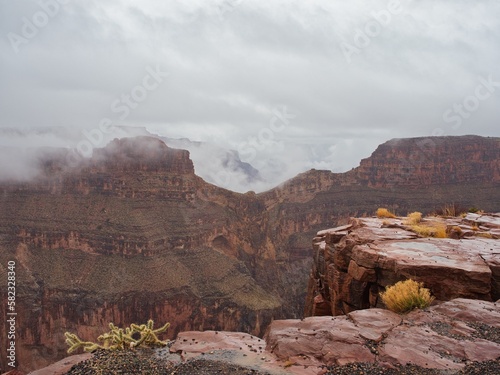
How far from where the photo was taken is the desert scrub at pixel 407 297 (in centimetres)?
1077

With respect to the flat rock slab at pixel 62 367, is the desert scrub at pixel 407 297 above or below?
above

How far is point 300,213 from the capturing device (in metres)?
74.2

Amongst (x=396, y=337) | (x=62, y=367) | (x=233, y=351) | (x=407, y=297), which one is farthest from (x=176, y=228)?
(x=396, y=337)

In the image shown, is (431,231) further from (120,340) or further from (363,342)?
(120,340)

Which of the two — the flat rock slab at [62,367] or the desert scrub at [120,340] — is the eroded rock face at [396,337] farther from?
the flat rock slab at [62,367]

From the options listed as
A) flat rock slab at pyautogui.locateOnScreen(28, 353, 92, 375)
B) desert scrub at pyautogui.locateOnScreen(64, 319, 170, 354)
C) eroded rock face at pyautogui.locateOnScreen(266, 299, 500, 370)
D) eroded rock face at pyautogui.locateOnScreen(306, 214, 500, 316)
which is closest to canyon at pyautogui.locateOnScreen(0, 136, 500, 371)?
eroded rock face at pyautogui.locateOnScreen(306, 214, 500, 316)

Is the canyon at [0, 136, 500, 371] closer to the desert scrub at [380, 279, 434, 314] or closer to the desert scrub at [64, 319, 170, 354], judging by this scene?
the desert scrub at [380, 279, 434, 314]

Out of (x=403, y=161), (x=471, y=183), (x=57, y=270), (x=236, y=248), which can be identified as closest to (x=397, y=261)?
(x=57, y=270)

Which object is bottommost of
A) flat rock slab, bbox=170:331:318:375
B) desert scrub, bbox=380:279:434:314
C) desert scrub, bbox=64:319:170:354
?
flat rock slab, bbox=170:331:318:375

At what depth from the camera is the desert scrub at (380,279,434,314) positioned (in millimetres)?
10766

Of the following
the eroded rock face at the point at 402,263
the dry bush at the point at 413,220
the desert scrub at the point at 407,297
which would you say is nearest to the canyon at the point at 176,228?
the dry bush at the point at 413,220

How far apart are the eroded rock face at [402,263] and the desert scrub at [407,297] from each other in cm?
108

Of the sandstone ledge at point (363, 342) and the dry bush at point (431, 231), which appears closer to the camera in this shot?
the sandstone ledge at point (363, 342)

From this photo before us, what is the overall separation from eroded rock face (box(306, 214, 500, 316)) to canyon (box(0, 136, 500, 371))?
21.3 m
